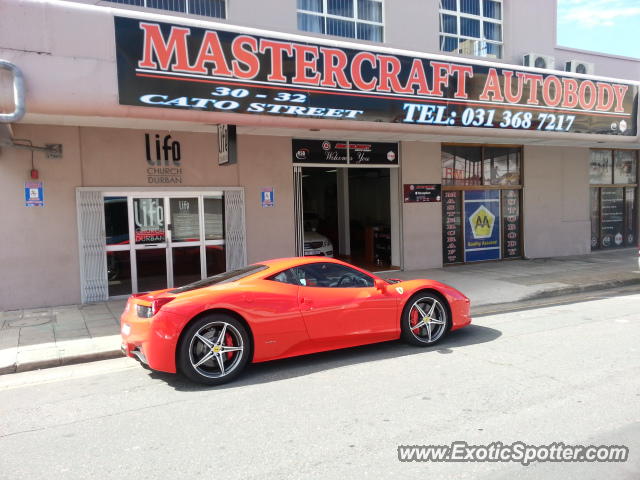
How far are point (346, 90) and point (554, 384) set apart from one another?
258 inches

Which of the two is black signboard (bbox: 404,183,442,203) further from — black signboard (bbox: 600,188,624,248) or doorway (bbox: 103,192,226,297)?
black signboard (bbox: 600,188,624,248)

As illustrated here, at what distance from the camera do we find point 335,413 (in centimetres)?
441

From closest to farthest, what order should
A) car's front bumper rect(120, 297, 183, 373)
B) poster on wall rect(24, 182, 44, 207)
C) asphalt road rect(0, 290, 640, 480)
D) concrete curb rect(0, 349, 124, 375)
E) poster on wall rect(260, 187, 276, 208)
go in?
asphalt road rect(0, 290, 640, 480), car's front bumper rect(120, 297, 183, 373), concrete curb rect(0, 349, 124, 375), poster on wall rect(24, 182, 44, 207), poster on wall rect(260, 187, 276, 208)

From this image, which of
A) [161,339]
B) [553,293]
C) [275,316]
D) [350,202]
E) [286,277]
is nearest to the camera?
[161,339]

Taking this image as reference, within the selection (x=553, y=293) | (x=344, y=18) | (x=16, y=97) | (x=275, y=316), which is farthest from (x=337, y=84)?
(x=553, y=293)

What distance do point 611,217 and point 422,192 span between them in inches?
318

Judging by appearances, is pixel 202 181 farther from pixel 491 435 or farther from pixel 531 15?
pixel 531 15

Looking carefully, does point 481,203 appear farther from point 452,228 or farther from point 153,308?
point 153,308

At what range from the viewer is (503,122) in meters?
11.7

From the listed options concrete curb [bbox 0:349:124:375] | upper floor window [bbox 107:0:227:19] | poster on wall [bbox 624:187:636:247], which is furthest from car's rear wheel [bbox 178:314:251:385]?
poster on wall [bbox 624:187:636:247]

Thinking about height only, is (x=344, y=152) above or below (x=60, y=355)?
above

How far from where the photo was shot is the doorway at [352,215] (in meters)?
13.8

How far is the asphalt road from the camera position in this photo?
139 inches

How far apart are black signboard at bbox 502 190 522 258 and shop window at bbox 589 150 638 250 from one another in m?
3.36
